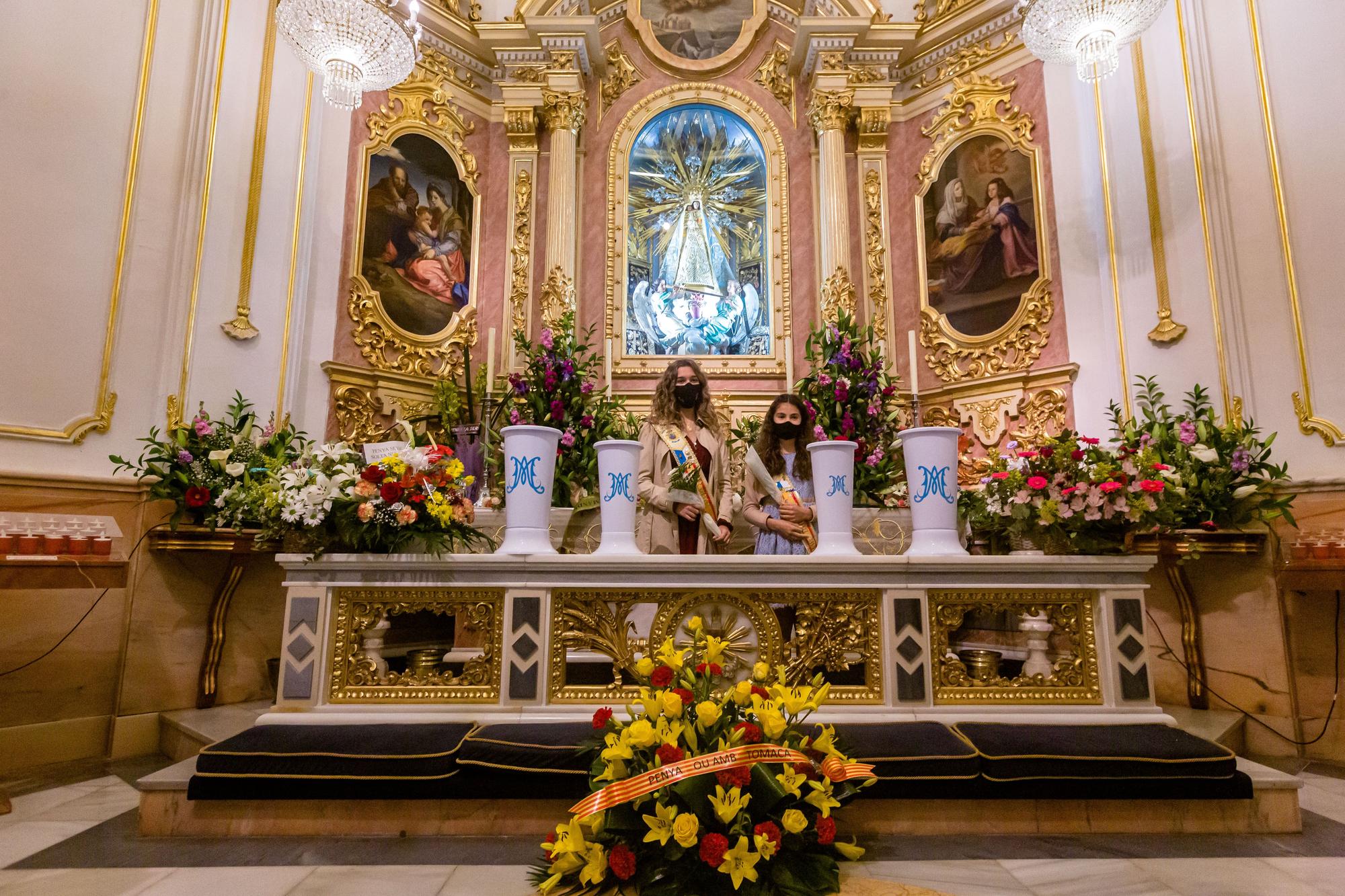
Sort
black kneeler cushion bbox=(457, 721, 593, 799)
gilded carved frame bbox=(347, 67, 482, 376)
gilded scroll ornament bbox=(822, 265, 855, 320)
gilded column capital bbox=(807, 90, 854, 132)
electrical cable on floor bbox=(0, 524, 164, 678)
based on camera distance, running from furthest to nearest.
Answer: gilded column capital bbox=(807, 90, 854, 132), gilded scroll ornament bbox=(822, 265, 855, 320), gilded carved frame bbox=(347, 67, 482, 376), electrical cable on floor bbox=(0, 524, 164, 678), black kneeler cushion bbox=(457, 721, 593, 799)

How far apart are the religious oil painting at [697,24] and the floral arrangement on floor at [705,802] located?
6719mm

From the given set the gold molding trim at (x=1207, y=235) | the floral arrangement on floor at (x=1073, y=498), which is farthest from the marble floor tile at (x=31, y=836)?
the gold molding trim at (x=1207, y=235)

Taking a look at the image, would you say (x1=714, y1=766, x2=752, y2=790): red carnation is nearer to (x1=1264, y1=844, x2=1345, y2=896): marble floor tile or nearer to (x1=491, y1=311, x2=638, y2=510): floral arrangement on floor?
(x1=1264, y1=844, x2=1345, y2=896): marble floor tile

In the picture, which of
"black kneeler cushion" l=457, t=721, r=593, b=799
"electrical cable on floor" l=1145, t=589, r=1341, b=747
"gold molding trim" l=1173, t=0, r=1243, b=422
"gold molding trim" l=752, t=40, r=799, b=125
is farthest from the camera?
"gold molding trim" l=752, t=40, r=799, b=125

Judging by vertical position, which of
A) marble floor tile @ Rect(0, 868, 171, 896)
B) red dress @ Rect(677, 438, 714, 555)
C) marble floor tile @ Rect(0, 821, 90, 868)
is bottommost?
marble floor tile @ Rect(0, 821, 90, 868)

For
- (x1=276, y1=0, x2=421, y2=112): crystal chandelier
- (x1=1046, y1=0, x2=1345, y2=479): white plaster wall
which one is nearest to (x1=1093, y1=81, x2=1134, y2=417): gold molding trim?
(x1=1046, y1=0, x2=1345, y2=479): white plaster wall

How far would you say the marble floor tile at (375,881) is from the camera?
2.11 m

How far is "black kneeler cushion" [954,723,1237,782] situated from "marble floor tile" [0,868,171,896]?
2663 mm

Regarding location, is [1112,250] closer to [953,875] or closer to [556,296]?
[556,296]

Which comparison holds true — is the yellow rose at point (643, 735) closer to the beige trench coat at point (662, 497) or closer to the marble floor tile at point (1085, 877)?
the marble floor tile at point (1085, 877)

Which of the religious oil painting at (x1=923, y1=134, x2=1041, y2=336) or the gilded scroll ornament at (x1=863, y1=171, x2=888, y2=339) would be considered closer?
the religious oil painting at (x1=923, y1=134, x2=1041, y2=336)

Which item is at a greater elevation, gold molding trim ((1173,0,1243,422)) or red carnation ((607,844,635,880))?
gold molding trim ((1173,0,1243,422))

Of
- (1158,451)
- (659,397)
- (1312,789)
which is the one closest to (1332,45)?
(1158,451)

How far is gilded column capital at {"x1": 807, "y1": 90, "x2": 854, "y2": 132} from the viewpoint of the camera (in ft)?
22.0
